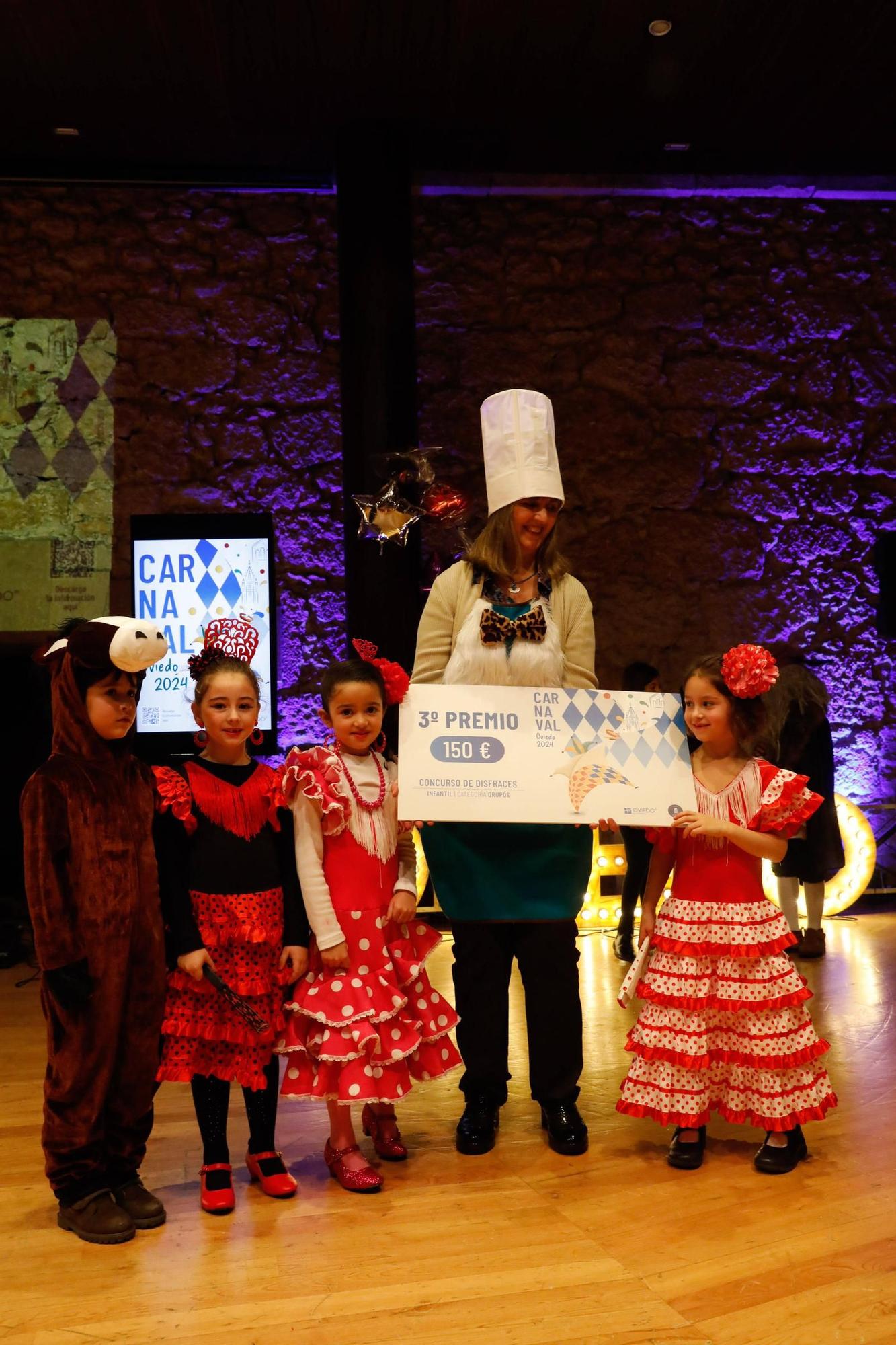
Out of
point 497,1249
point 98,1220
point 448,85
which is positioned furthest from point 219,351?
point 497,1249

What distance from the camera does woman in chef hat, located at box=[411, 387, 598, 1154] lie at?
2762 mm

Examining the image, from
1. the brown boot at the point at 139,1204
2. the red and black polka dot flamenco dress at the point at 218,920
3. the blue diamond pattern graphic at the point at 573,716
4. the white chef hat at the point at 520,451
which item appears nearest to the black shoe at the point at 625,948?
the blue diamond pattern graphic at the point at 573,716

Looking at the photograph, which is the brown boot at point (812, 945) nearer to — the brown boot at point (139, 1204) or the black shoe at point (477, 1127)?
the black shoe at point (477, 1127)

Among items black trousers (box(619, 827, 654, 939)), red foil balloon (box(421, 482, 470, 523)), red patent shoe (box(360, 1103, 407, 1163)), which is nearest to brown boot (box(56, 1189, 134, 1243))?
red patent shoe (box(360, 1103, 407, 1163))

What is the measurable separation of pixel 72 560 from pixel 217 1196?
172 inches

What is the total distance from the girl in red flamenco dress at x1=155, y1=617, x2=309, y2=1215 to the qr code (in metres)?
3.85

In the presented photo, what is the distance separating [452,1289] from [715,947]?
99 cm

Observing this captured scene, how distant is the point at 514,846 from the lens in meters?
2.77

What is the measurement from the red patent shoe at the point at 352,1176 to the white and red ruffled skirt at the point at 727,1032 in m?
0.58

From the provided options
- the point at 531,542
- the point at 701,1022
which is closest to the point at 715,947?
the point at 701,1022

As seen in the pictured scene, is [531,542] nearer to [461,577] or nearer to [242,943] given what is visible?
[461,577]

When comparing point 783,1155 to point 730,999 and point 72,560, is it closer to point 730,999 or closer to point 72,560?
point 730,999

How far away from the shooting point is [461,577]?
2896 millimetres

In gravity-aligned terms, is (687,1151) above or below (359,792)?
below
